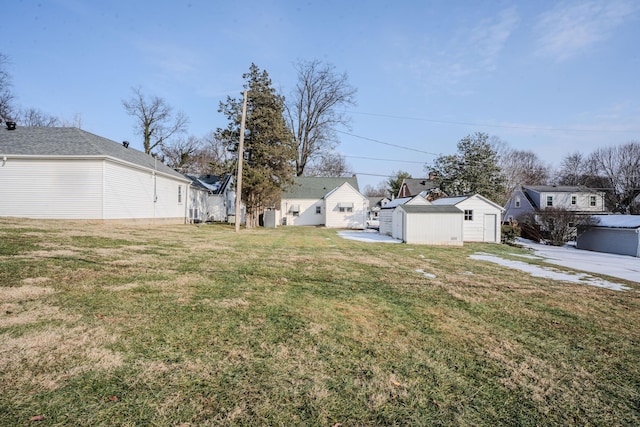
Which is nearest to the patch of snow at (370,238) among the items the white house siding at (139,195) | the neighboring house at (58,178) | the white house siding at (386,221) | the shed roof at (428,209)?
the white house siding at (386,221)

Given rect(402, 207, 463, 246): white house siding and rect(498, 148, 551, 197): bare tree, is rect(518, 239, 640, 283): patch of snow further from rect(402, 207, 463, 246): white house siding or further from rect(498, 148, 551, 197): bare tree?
rect(498, 148, 551, 197): bare tree

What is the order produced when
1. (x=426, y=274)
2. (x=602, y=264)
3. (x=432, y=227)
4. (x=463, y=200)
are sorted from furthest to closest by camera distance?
1. (x=463, y=200)
2. (x=432, y=227)
3. (x=602, y=264)
4. (x=426, y=274)

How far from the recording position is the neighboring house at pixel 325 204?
32.0 metres

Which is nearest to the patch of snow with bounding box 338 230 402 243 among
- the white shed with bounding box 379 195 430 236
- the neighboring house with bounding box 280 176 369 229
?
the white shed with bounding box 379 195 430 236

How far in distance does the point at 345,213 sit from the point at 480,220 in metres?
13.2

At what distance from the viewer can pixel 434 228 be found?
18312 millimetres

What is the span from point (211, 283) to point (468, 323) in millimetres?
4246

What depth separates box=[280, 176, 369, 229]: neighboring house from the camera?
32031 mm

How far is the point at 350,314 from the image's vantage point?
4605 mm

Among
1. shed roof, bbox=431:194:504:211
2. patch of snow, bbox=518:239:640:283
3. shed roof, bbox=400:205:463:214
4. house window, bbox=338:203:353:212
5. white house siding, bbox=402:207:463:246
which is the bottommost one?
patch of snow, bbox=518:239:640:283

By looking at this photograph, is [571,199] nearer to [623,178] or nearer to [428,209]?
[623,178]

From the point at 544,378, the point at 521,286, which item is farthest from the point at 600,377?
the point at 521,286

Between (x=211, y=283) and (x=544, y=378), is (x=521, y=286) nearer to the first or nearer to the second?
(x=544, y=378)

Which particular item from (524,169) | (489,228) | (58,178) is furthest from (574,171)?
(58,178)
